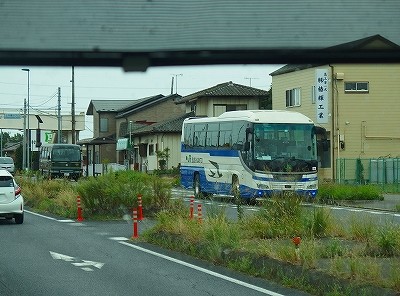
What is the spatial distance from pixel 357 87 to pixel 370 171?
5080 millimetres

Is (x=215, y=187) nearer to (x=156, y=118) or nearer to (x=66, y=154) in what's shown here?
(x=66, y=154)

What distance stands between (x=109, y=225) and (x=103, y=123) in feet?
145

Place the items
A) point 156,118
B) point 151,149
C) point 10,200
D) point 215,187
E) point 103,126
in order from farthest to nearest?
point 156,118, point 103,126, point 151,149, point 215,187, point 10,200

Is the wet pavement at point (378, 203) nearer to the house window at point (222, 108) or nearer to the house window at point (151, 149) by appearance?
the house window at point (222, 108)

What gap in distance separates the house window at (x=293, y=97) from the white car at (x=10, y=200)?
24794 millimetres

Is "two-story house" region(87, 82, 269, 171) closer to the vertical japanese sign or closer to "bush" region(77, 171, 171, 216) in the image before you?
the vertical japanese sign

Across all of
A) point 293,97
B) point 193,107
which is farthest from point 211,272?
point 193,107

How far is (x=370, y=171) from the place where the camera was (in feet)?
131

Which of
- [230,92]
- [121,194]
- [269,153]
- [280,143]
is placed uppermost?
[230,92]

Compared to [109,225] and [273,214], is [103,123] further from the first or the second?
[273,214]

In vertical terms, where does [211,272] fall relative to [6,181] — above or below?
below

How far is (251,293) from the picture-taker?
11.5 m

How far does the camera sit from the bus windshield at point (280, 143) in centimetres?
2838

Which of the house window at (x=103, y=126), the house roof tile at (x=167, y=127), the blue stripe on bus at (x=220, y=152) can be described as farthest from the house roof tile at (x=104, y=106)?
the blue stripe on bus at (x=220, y=152)
